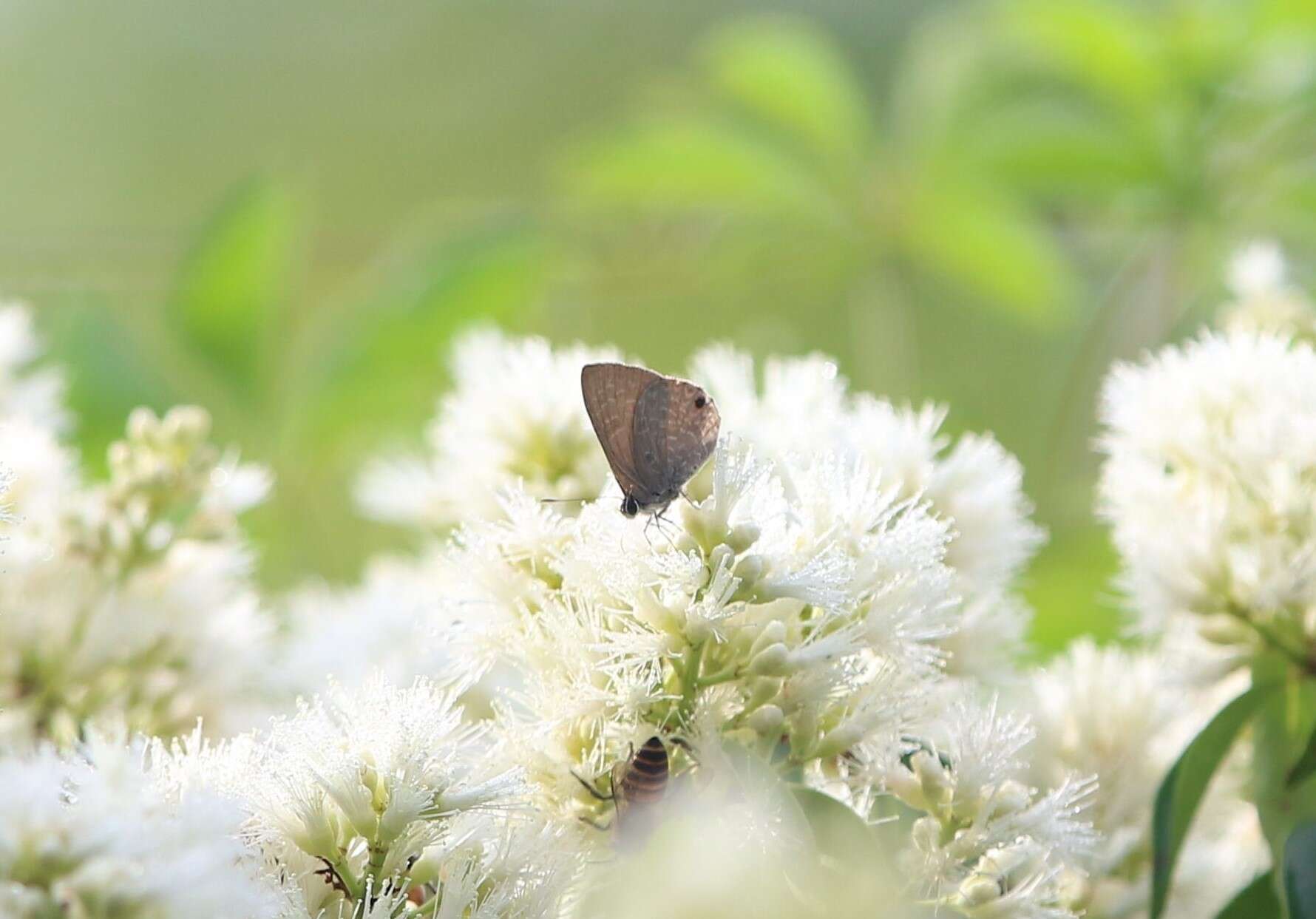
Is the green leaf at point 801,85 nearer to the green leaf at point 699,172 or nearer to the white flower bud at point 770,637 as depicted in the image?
the green leaf at point 699,172

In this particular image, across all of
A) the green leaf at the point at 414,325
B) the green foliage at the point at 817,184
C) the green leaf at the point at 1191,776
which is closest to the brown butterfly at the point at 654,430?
the green leaf at the point at 1191,776

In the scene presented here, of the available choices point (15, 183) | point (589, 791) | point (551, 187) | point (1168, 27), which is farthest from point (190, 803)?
point (15, 183)

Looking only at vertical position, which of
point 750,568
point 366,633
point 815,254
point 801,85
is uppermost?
point 801,85

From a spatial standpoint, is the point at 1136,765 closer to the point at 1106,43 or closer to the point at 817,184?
the point at 1106,43

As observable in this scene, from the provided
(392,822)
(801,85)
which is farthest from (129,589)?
(801,85)

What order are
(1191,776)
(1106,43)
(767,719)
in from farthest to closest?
(1106,43) → (1191,776) → (767,719)

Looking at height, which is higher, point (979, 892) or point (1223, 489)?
point (1223, 489)
